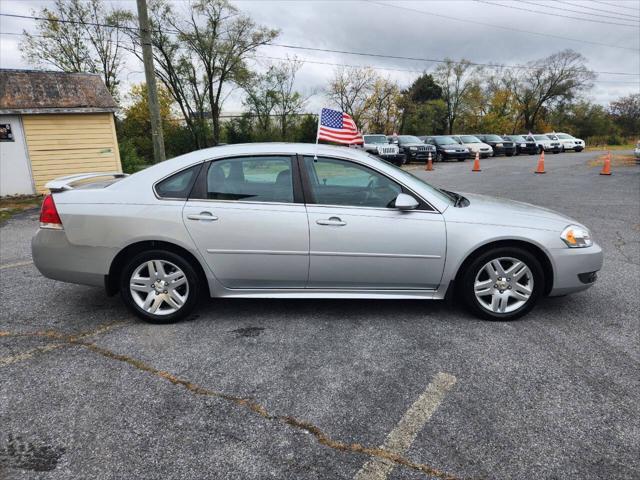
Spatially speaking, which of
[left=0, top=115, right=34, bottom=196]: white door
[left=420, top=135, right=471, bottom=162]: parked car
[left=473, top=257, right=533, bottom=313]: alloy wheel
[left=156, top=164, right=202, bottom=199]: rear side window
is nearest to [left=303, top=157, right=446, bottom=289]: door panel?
[left=473, top=257, right=533, bottom=313]: alloy wheel

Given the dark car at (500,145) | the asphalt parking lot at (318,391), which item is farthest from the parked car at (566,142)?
the asphalt parking lot at (318,391)

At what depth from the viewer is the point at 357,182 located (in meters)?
3.53

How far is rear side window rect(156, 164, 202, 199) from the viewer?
3.44 m

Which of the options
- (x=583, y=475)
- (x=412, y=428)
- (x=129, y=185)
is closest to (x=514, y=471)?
(x=583, y=475)

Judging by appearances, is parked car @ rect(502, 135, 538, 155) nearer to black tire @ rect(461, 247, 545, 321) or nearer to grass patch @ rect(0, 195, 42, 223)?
grass patch @ rect(0, 195, 42, 223)

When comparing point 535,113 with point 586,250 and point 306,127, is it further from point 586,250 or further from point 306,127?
point 586,250

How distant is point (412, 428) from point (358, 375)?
58 centimetres

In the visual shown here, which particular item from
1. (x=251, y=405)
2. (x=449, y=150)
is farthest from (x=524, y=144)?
(x=251, y=405)

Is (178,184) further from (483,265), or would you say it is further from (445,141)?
(445,141)

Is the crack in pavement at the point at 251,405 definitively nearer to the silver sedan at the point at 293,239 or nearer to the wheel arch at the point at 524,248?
the silver sedan at the point at 293,239

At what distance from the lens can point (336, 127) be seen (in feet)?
19.5

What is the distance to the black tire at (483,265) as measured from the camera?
11.4 ft

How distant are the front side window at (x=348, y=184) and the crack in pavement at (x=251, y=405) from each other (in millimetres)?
1651

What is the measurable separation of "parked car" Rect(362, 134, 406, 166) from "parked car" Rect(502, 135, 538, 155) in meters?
12.0
